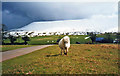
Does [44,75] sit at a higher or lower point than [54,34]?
lower

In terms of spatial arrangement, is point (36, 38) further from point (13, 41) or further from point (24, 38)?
point (13, 41)

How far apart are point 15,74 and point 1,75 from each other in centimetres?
109

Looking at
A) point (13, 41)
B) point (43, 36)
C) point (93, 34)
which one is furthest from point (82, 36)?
point (13, 41)

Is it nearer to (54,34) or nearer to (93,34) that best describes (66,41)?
(54,34)

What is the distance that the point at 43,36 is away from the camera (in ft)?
145

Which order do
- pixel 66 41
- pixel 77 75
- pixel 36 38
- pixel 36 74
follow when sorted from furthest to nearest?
pixel 36 38 < pixel 66 41 < pixel 36 74 < pixel 77 75

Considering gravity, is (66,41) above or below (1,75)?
above

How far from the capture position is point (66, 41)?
1220 centimetres

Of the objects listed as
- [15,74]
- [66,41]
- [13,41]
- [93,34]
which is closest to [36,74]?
[15,74]

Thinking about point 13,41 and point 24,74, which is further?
point 13,41

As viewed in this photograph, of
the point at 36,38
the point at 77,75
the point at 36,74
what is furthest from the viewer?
the point at 36,38

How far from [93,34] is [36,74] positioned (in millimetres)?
48310

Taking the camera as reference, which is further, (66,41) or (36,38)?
(36,38)

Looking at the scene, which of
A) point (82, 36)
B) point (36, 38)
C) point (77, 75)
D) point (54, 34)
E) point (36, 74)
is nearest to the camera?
point (77, 75)
